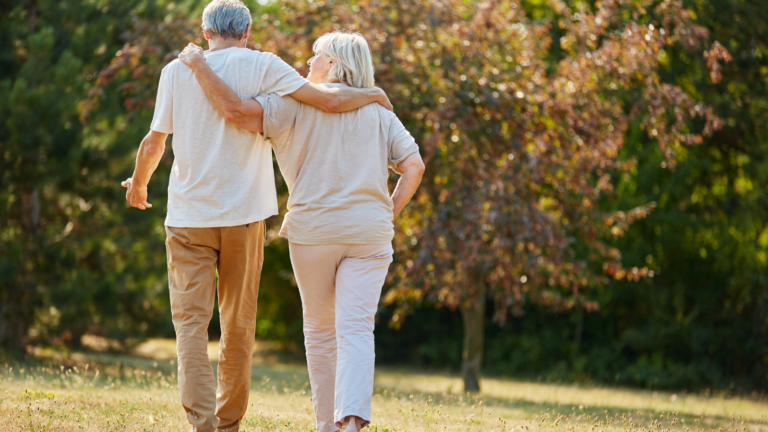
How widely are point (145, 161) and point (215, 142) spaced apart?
0.36 metres

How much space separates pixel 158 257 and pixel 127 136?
8.14ft

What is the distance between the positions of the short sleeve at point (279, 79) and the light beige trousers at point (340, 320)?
2.02 feet

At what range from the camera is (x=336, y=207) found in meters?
2.88

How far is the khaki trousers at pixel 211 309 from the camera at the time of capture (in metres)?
2.85

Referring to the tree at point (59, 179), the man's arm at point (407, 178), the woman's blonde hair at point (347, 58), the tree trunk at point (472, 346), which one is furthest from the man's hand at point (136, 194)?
the tree trunk at point (472, 346)

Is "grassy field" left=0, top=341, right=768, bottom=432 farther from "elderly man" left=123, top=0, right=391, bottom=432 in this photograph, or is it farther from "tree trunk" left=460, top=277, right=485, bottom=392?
"tree trunk" left=460, top=277, right=485, bottom=392

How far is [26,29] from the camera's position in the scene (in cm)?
779

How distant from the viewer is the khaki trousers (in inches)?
112

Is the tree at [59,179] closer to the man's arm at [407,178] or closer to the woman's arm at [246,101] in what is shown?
the woman's arm at [246,101]

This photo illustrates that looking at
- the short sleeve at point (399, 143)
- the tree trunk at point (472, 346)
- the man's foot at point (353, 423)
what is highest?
the short sleeve at point (399, 143)

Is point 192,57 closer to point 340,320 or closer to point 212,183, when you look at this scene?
point 212,183

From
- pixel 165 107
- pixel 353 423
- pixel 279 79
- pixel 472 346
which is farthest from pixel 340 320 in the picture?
pixel 472 346

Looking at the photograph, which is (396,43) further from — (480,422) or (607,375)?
(607,375)

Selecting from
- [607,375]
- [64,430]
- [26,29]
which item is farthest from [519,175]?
[607,375]
